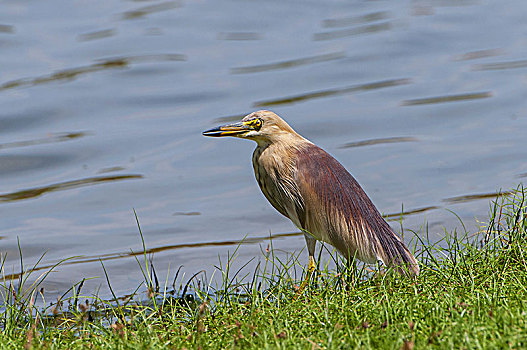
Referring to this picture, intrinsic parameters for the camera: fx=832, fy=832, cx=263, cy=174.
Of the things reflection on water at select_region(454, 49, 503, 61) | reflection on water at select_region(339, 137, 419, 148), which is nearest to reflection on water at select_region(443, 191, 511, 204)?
reflection on water at select_region(339, 137, 419, 148)

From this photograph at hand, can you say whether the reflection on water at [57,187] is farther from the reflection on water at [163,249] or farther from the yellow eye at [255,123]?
the yellow eye at [255,123]

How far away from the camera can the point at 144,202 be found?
888 cm

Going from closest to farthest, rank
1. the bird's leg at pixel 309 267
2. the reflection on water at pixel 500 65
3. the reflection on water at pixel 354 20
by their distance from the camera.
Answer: the bird's leg at pixel 309 267, the reflection on water at pixel 500 65, the reflection on water at pixel 354 20

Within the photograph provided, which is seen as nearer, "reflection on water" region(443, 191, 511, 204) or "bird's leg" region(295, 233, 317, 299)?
"bird's leg" region(295, 233, 317, 299)

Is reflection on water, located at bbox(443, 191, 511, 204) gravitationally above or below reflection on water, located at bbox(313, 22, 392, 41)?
below

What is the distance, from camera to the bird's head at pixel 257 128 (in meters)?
5.07

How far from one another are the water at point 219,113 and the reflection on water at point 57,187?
A: 0.03 m

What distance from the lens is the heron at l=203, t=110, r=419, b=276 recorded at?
5.08m

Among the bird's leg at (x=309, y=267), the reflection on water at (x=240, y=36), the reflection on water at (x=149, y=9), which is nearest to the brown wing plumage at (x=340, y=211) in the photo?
the bird's leg at (x=309, y=267)

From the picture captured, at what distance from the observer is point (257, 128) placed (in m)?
5.10

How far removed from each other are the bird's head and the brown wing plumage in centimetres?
19

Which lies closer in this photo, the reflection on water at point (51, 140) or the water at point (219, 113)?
the water at point (219, 113)

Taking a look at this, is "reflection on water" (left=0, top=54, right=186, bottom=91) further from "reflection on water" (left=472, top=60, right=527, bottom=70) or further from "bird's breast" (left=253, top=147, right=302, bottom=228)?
"bird's breast" (left=253, top=147, right=302, bottom=228)

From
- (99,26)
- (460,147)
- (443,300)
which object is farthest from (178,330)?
(99,26)
